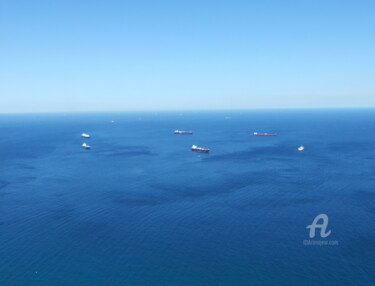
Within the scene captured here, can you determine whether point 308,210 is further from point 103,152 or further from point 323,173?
point 103,152

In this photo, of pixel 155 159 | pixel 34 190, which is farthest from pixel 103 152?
pixel 34 190

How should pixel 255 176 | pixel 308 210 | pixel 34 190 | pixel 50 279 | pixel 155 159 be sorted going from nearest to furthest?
1. pixel 50 279
2. pixel 308 210
3. pixel 34 190
4. pixel 255 176
5. pixel 155 159

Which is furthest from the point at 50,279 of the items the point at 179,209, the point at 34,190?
the point at 34,190

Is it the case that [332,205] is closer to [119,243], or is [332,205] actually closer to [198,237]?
[198,237]

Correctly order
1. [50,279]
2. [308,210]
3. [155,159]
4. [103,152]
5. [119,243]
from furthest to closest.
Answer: [103,152]
[155,159]
[308,210]
[119,243]
[50,279]

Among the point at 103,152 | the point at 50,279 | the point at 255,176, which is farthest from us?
the point at 103,152

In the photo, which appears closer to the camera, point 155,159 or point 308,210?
point 308,210

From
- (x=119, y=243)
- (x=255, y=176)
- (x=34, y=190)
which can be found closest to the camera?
(x=119, y=243)

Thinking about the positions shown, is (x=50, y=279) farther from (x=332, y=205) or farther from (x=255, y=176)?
(x=255, y=176)

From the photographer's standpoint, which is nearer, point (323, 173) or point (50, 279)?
point (50, 279)
